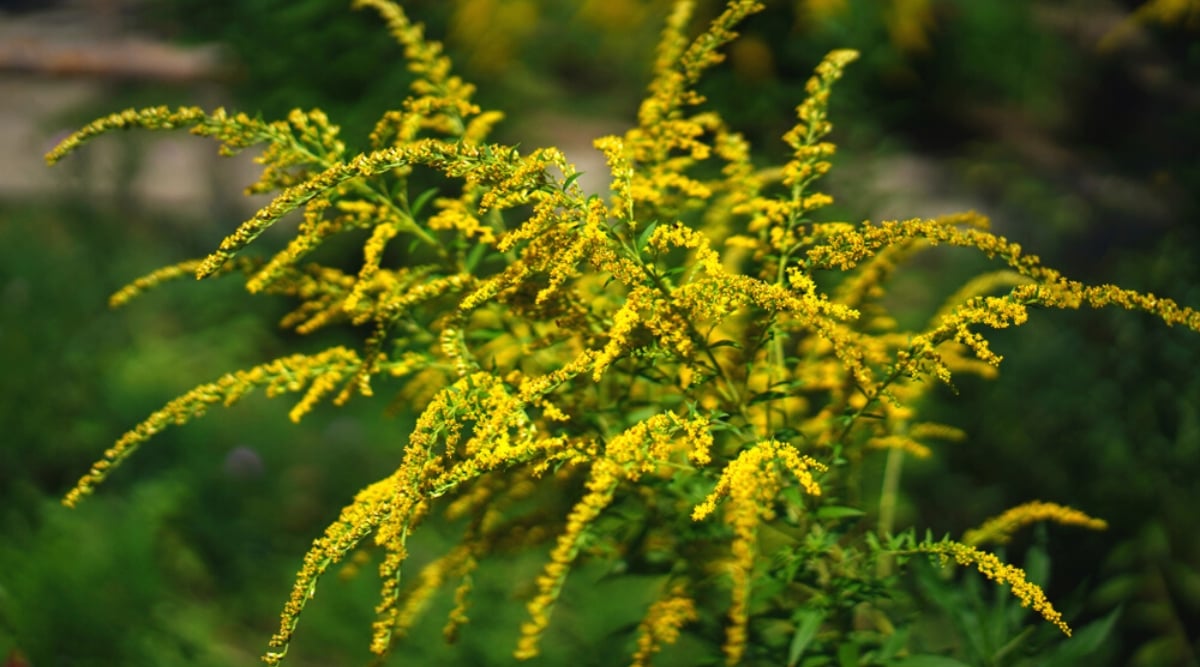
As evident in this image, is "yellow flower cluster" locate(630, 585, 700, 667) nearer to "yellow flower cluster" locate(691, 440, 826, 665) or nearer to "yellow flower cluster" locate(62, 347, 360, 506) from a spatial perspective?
"yellow flower cluster" locate(691, 440, 826, 665)

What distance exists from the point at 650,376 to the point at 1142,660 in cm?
218

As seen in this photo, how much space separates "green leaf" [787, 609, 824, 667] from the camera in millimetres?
2141

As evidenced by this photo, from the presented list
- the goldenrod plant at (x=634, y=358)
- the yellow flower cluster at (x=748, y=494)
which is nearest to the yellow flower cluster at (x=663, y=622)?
the goldenrod plant at (x=634, y=358)

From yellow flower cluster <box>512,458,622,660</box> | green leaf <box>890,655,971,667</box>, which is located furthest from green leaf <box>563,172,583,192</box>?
green leaf <box>890,655,971,667</box>

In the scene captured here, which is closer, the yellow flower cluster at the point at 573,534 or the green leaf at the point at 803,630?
the yellow flower cluster at the point at 573,534

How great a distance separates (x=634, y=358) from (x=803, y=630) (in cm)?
63

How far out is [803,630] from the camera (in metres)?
2.15

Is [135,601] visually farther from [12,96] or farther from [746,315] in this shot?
[12,96]

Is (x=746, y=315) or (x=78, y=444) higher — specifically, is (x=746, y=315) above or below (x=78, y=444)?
below

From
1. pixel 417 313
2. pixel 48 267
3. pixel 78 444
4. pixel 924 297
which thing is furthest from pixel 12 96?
pixel 417 313

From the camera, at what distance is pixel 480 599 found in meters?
3.89

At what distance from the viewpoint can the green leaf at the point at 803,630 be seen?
2141mm

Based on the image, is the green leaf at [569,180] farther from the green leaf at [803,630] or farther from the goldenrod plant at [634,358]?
the green leaf at [803,630]

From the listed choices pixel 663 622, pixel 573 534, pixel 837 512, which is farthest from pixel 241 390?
pixel 837 512
